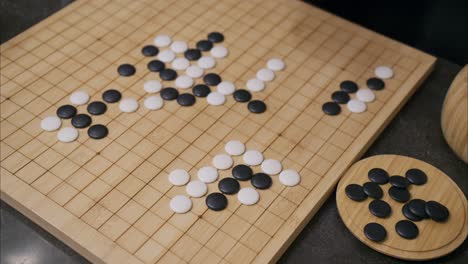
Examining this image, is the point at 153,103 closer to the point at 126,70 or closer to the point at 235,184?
the point at 126,70

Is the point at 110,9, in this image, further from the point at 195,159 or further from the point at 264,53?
the point at 195,159

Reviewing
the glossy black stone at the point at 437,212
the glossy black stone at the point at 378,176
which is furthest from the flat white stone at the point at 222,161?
the glossy black stone at the point at 437,212

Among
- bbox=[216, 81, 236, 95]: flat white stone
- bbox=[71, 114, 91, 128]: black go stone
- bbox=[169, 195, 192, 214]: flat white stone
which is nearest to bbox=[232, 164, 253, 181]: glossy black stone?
bbox=[169, 195, 192, 214]: flat white stone

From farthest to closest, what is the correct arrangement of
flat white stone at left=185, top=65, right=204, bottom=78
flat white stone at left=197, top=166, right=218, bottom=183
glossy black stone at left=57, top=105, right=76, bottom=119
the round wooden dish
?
flat white stone at left=185, top=65, right=204, bottom=78
glossy black stone at left=57, top=105, right=76, bottom=119
flat white stone at left=197, top=166, right=218, bottom=183
the round wooden dish

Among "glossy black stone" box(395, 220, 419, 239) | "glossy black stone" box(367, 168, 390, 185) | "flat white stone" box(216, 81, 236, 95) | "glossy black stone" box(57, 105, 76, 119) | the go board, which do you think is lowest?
the go board

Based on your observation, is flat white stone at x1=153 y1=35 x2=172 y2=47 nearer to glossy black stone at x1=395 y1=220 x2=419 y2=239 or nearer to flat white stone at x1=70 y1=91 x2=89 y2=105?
flat white stone at x1=70 y1=91 x2=89 y2=105

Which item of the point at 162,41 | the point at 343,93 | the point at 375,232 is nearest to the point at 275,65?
the point at 343,93

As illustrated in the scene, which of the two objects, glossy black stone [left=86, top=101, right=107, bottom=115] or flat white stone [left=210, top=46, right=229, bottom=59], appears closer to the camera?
glossy black stone [left=86, top=101, right=107, bottom=115]
